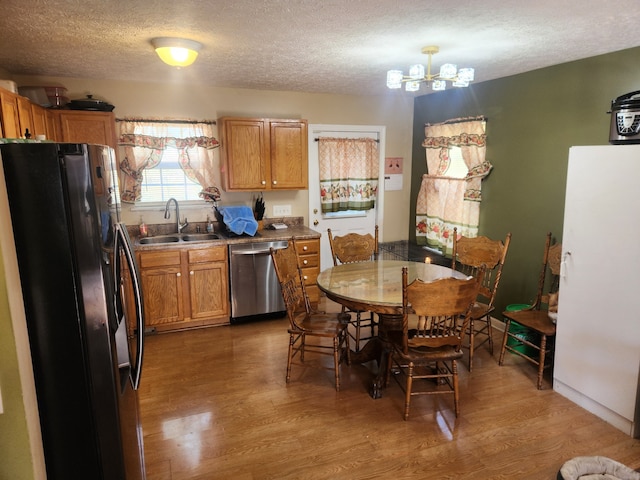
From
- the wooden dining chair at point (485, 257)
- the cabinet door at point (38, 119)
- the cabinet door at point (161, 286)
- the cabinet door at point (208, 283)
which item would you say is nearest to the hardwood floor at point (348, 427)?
the wooden dining chair at point (485, 257)

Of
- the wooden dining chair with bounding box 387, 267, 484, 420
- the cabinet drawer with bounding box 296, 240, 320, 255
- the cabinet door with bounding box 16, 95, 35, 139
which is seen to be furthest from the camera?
the cabinet drawer with bounding box 296, 240, 320, 255

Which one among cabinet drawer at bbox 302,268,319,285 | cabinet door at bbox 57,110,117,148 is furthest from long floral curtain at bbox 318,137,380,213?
cabinet door at bbox 57,110,117,148

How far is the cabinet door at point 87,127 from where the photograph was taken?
142 inches

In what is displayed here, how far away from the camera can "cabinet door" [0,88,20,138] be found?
8.35 ft

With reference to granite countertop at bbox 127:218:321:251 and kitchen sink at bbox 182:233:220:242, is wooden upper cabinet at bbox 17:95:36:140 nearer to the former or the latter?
granite countertop at bbox 127:218:321:251

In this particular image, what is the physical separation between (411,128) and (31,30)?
3979 mm

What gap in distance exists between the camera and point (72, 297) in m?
1.44

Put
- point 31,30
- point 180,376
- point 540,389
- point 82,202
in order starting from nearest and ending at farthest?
point 82,202 → point 31,30 → point 540,389 → point 180,376

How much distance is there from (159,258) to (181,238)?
44 centimetres

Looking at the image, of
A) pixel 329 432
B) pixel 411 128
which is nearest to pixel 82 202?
pixel 329 432

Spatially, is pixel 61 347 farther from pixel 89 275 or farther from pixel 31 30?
pixel 31 30

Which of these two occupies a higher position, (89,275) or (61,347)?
(89,275)

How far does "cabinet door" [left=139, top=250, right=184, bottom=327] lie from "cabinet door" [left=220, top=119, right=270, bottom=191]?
3.20ft

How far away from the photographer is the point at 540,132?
351 centimetres
